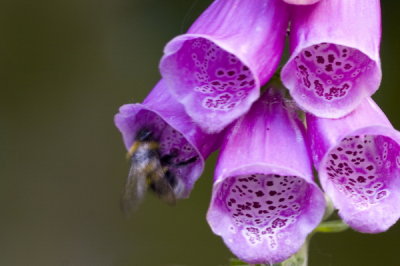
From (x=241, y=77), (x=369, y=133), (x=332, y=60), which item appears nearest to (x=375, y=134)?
(x=369, y=133)

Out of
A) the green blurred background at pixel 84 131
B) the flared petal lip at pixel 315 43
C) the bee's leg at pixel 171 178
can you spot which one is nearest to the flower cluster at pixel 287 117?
the flared petal lip at pixel 315 43

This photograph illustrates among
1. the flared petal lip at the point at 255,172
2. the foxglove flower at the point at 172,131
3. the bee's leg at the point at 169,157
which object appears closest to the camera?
the flared petal lip at the point at 255,172

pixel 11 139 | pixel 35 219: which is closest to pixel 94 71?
pixel 11 139

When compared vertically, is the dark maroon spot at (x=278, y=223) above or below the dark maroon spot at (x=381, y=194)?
above

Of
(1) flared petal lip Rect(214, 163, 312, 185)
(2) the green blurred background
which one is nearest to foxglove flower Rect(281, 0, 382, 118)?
(1) flared petal lip Rect(214, 163, 312, 185)

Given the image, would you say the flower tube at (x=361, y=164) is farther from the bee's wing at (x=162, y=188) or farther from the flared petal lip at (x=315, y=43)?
the bee's wing at (x=162, y=188)

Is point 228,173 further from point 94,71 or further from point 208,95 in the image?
point 94,71
